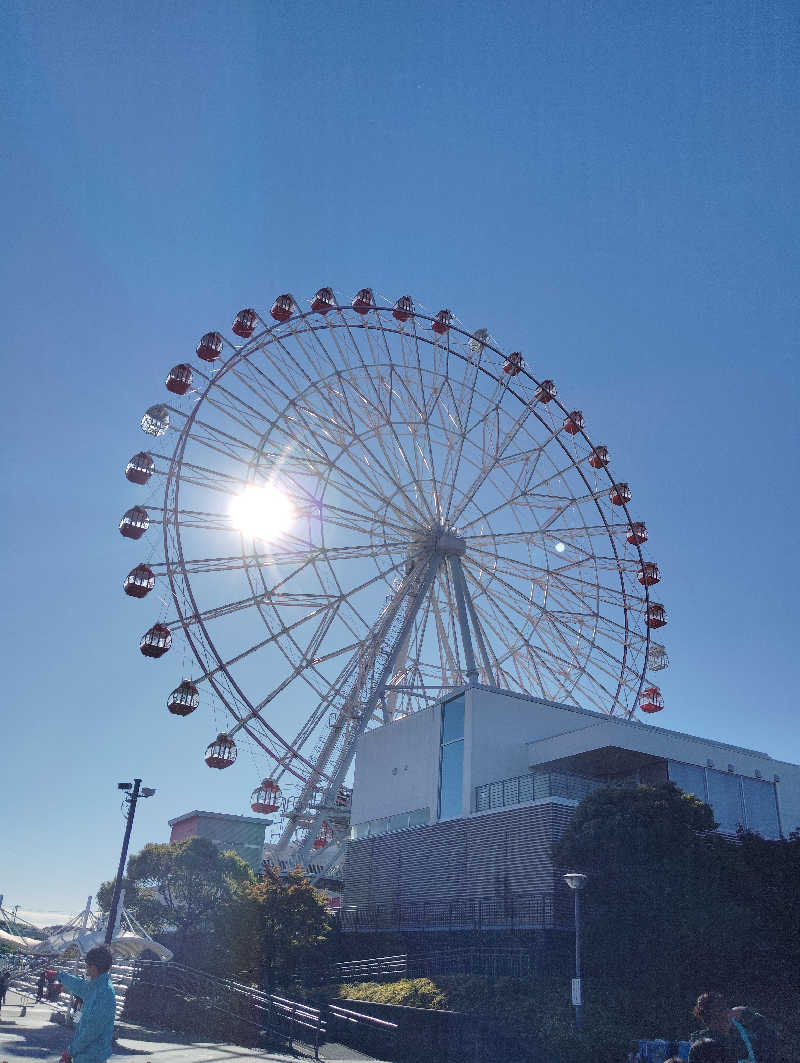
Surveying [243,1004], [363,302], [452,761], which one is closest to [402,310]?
[363,302]

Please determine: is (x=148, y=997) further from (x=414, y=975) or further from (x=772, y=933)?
(x=772, y=933)

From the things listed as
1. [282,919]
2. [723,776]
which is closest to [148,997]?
[282,919]

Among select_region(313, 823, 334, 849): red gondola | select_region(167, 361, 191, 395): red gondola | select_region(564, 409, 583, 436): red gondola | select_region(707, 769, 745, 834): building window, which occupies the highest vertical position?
select_region(564, 409, 583, 436): red gondola

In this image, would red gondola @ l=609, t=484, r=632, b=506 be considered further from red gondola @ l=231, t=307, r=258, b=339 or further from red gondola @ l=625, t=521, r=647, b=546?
red gondola @ l=231, t=307, r=258, b=339

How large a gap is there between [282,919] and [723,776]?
1480cm

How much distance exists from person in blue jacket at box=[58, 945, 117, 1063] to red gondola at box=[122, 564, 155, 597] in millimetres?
26962

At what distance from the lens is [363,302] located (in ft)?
127

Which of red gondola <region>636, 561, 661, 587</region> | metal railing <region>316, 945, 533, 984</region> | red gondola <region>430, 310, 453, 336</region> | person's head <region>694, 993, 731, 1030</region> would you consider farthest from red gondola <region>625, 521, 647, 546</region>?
person's head <region>694, 993, 731, 1030</region>

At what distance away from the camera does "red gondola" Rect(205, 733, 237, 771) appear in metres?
32.9

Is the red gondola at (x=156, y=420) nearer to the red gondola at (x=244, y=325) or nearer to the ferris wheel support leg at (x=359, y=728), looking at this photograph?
the red gondola at (x=244, y=325)

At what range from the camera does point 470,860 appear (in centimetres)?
2706

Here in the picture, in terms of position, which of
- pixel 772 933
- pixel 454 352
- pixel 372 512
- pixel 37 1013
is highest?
pixel 454 352

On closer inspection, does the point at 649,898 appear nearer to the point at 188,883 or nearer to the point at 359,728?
the point at 359,728

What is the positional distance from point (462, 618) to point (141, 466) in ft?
46.7
